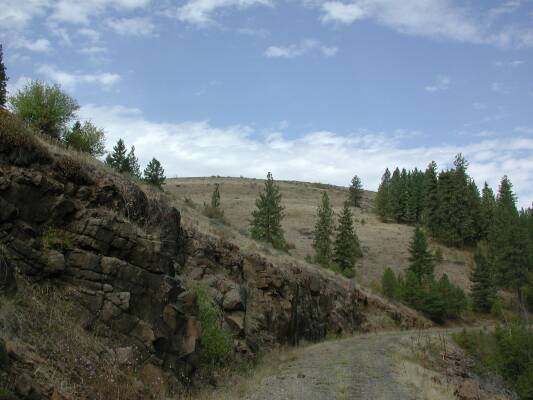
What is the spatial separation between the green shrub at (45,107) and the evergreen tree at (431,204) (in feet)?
228

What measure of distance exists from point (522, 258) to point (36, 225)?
61.9 metres

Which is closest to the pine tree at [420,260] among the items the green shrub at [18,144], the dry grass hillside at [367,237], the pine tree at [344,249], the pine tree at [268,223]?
the dry grass hillside at [367,237]

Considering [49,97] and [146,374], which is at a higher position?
[49,97]

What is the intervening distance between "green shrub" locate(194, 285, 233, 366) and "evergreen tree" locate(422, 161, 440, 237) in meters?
71.4

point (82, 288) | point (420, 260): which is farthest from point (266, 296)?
point (420, 260)

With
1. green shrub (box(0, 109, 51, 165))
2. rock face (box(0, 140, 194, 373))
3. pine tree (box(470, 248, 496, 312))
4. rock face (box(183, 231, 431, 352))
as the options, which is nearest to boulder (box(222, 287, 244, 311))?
rock face (box(183, 231, 431, 352))

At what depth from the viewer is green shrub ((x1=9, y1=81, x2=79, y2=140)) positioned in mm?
21344

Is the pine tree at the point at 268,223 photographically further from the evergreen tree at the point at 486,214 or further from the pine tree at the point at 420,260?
the evergreen tree at the point at 486,214

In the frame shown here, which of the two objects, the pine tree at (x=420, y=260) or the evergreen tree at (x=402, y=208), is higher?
the evergreen tree at (x=402, y=208)

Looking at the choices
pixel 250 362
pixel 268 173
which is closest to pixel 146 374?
pixel 250 362

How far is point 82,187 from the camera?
12.6 m

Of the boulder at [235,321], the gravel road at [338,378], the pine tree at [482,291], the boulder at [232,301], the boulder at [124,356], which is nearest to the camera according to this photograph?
the boulder at [124,356]

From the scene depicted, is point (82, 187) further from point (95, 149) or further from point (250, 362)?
point (95, 149)

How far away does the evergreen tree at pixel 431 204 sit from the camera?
81.4 m
